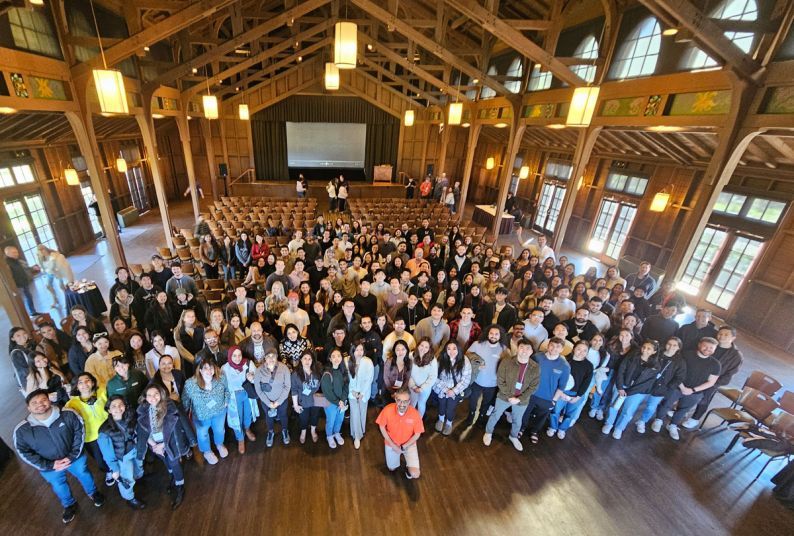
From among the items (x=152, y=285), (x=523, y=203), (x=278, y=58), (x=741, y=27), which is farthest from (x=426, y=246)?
(x=278, y=58)

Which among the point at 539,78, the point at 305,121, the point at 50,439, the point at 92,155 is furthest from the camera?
the point at 305,121

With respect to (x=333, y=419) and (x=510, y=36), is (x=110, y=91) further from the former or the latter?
(x=510, y=36)

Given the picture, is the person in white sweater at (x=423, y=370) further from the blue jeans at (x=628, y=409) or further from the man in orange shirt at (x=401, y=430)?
the blue jeans at (x=628, y=409)

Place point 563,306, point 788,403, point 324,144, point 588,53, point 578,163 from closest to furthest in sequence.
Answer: point 788,403 → point 563,306 → point 578,163 → point 588,53 → point 324,144

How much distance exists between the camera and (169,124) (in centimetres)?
1606

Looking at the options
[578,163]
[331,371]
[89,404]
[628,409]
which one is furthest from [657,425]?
[89,404]

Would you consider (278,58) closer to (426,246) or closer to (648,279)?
(426,246)

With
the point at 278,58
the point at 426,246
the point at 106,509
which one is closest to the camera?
the point at 106,509

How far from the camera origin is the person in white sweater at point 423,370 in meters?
4.15

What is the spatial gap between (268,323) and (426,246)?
4269 millimetres

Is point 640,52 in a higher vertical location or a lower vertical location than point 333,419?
higher

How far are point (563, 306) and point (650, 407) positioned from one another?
5.62 feet

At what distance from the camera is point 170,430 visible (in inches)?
138

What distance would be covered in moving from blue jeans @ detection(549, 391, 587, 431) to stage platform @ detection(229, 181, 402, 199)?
45.6 feet
